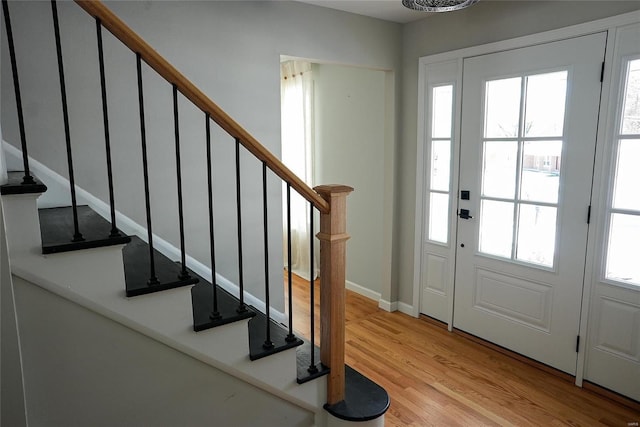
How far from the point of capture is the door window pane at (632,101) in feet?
7.56

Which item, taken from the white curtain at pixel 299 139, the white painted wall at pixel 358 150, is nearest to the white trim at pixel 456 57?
the white painted wall at pixel 358 150

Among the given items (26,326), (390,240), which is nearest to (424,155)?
(390,240)

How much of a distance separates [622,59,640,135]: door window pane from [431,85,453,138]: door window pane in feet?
3.86

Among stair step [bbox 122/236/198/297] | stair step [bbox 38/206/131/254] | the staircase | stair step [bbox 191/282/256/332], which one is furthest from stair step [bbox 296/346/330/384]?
stair step [bbox 38/206/131/254]

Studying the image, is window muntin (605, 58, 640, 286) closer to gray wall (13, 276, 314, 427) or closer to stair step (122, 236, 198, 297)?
gray wall (13, 276, 314, 427)

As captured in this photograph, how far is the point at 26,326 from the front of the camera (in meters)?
A: 1.40

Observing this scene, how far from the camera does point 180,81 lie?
146 cm

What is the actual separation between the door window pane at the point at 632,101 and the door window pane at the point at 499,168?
650 millimetres

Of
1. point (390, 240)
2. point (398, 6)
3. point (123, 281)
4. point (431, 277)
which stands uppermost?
point (398, 6)

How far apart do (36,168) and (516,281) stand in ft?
10.2

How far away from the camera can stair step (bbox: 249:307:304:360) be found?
1764 millimetres

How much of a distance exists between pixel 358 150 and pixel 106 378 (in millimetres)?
3133

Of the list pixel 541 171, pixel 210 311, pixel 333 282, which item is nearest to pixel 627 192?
pixel 541 171

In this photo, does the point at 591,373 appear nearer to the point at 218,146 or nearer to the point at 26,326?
the point at 218,146
